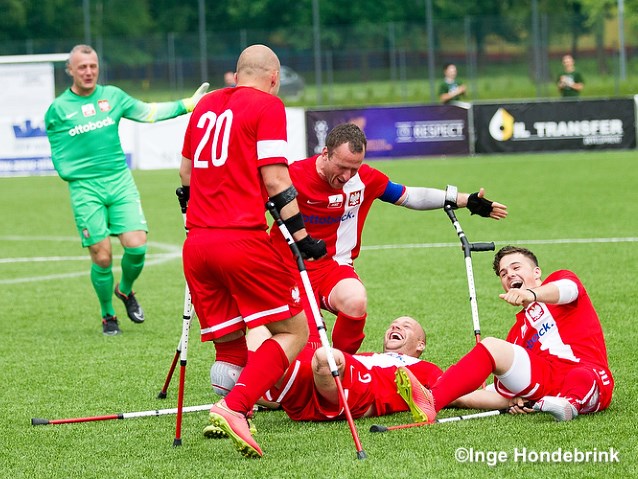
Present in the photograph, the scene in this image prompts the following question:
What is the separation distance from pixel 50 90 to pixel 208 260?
24.6 meters

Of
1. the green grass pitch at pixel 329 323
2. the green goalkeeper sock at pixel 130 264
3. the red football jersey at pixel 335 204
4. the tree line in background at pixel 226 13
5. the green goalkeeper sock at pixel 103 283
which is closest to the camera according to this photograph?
the green grass pitch at pixel 329 323

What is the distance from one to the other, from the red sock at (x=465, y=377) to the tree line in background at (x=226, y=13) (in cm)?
4558

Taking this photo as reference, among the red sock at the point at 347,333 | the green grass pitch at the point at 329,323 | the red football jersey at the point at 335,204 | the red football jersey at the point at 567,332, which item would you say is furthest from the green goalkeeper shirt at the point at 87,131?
the red football jersey at the point at 567,332

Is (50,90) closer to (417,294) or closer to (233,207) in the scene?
(417,294)

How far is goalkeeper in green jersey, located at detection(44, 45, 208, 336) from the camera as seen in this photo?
996 centimetres

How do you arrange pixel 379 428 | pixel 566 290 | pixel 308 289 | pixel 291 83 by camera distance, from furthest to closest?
pixel 291 83
pixel 566 290
pixel 379 428
pixel 308 289

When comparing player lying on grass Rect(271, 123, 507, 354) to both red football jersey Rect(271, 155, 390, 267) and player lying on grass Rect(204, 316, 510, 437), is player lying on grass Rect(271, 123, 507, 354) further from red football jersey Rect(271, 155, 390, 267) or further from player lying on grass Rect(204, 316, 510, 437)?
player lying on grass Rect(204, 316, 510, 437)

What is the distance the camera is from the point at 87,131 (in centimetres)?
1015

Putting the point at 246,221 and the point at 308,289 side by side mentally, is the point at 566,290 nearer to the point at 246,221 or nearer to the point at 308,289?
the point at 308,289

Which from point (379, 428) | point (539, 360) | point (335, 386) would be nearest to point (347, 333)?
point (335, 386)

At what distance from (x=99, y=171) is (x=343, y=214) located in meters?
3.25

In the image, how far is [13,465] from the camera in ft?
18.7

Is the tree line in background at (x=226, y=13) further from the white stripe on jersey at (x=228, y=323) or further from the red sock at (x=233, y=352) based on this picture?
the white stripe on jersey at (x=228, y=323)

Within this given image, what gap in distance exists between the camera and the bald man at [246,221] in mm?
5648
